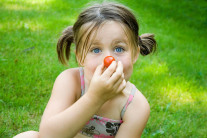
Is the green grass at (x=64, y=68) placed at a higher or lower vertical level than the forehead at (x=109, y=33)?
lower

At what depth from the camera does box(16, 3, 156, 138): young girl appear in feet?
4.74

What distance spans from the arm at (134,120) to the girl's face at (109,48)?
242 mm

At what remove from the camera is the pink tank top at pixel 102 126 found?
1846 millimetres

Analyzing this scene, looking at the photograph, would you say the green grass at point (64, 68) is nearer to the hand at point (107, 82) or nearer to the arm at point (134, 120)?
the arm at point (134, 120)

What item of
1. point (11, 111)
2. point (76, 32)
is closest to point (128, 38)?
point (76, 32)

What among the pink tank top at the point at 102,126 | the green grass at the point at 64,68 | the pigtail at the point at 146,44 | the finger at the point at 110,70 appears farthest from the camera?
the green grass at the point at 64,68

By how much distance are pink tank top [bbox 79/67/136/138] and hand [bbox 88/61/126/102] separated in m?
0.44

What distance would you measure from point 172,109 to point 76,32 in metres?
1.54

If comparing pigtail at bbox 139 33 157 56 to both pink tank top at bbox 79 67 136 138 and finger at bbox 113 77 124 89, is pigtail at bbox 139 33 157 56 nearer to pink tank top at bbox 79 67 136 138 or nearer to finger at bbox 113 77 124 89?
pink tank top at bbox 79 67 136 138

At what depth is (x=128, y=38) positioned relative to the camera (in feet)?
5.72

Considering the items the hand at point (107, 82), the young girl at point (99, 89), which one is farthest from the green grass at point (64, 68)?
the hand at point (107, 82)

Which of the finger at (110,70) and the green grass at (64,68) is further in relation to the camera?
the green grass at (64,68)

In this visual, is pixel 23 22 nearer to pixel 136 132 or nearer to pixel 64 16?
pixel 64 16

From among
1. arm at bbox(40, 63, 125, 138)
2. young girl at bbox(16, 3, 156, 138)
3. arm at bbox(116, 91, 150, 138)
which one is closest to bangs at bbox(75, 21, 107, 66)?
young girl at bbox(16, 3, 156, 138)
